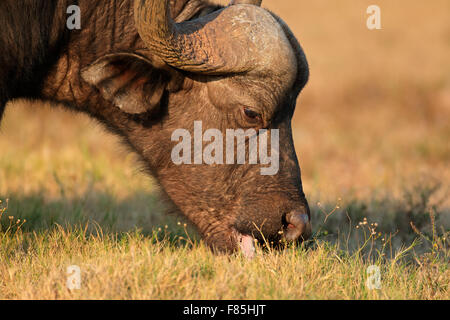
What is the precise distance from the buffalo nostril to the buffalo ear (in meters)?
1.28

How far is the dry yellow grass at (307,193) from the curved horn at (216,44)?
118 cm

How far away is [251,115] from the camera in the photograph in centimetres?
447

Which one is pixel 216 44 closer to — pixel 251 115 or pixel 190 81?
pixel 190 81

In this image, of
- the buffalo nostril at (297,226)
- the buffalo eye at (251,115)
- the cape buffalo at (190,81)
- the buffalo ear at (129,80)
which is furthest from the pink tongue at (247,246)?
the buffalo ear at (129,80)

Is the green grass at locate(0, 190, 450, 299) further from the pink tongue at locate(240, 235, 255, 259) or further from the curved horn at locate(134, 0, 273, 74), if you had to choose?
the curved horn at locate(134, 0, 273, 74)

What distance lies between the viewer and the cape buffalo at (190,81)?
4320mm

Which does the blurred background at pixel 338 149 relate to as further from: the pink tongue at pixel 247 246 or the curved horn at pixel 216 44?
the curved horn at pixel 216 44

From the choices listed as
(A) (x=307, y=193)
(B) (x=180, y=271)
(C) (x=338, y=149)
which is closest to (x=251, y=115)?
(B) (x=180, y=271)

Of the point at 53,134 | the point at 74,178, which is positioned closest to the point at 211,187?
the point at 74,178

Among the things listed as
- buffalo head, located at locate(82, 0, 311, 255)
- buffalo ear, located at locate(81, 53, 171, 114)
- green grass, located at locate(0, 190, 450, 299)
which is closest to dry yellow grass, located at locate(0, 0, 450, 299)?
green grass, located at locate(0, 190, 450, 299)

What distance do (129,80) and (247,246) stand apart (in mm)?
1474

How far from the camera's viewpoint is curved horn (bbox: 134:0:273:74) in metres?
4.27

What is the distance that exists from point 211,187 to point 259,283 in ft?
3.14

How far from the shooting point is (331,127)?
1286cm
